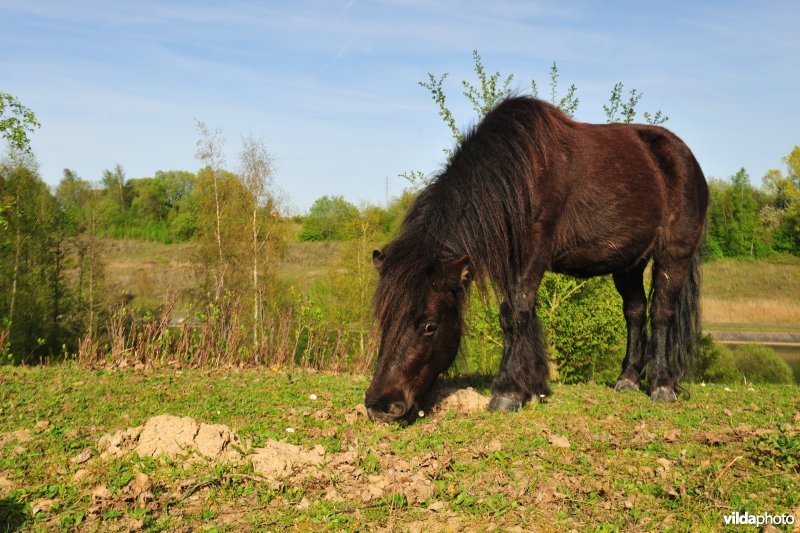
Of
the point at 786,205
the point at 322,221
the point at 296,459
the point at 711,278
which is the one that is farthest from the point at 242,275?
the point at 786,205

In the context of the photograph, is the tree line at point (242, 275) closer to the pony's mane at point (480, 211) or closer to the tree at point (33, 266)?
the tree at point (33, 266)

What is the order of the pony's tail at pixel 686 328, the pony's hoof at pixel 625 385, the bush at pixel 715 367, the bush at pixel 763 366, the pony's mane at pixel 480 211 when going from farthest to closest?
1. the bush at pixel 763 366
2. the bush at pixel 715 367
3. the pony's hoof at pixel 625 385
4. the pony's tail at pixel 686 328
5. the pony's mane at pixel 480 211

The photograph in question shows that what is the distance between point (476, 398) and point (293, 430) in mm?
1860

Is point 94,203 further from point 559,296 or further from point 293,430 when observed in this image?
point 293,430

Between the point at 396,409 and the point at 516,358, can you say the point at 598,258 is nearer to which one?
the point at 516,358

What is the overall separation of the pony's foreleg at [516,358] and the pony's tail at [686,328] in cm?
221

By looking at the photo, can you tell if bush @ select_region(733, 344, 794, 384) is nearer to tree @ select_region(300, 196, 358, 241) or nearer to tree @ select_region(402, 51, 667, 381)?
tree @ select_region(402, 51, 667, 381)

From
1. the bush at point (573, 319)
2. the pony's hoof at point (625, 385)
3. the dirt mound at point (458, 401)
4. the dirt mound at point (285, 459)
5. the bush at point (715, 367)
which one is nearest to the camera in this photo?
the dirt mound at point (285, 459)

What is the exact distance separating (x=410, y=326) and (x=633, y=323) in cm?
406

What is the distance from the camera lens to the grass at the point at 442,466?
379 cm

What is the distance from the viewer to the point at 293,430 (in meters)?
5.31

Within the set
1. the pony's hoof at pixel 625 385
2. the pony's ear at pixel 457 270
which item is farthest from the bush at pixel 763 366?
the pony's ear at pixel 457 270

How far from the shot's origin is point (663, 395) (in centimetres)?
697

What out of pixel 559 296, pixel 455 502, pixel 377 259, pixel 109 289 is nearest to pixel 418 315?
pixel 377 259
